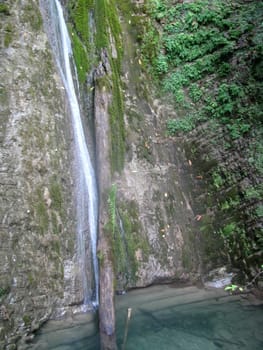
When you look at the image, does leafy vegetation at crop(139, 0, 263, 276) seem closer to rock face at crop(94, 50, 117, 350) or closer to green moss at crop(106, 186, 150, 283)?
green moss at crop(106, 186, 150, 283)

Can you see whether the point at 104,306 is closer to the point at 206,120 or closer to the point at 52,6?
the point at 206,120

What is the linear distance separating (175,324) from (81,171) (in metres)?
2.88

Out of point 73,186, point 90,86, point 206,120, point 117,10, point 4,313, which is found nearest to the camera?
point 4,313

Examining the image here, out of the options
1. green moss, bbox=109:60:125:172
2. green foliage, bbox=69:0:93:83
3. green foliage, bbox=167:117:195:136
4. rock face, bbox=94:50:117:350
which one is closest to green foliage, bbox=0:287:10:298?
rock face, bbox=94:50:117:350

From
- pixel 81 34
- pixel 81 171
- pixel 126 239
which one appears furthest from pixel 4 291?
pixel 81 34

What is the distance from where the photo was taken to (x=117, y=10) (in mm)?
8180

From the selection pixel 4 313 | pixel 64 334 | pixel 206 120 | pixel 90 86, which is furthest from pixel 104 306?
pixel 206 120

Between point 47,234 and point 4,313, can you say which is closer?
point 4,313

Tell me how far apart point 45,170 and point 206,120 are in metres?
3.77

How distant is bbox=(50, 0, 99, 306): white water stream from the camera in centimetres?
543

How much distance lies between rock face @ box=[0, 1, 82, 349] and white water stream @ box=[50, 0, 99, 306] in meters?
0.19

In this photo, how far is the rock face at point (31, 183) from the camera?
450 centimetres

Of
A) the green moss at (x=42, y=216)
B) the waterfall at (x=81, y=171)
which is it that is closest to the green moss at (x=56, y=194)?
the green moss at (x=42, y=216)

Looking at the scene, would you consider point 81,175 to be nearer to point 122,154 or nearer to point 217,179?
point 122,154
